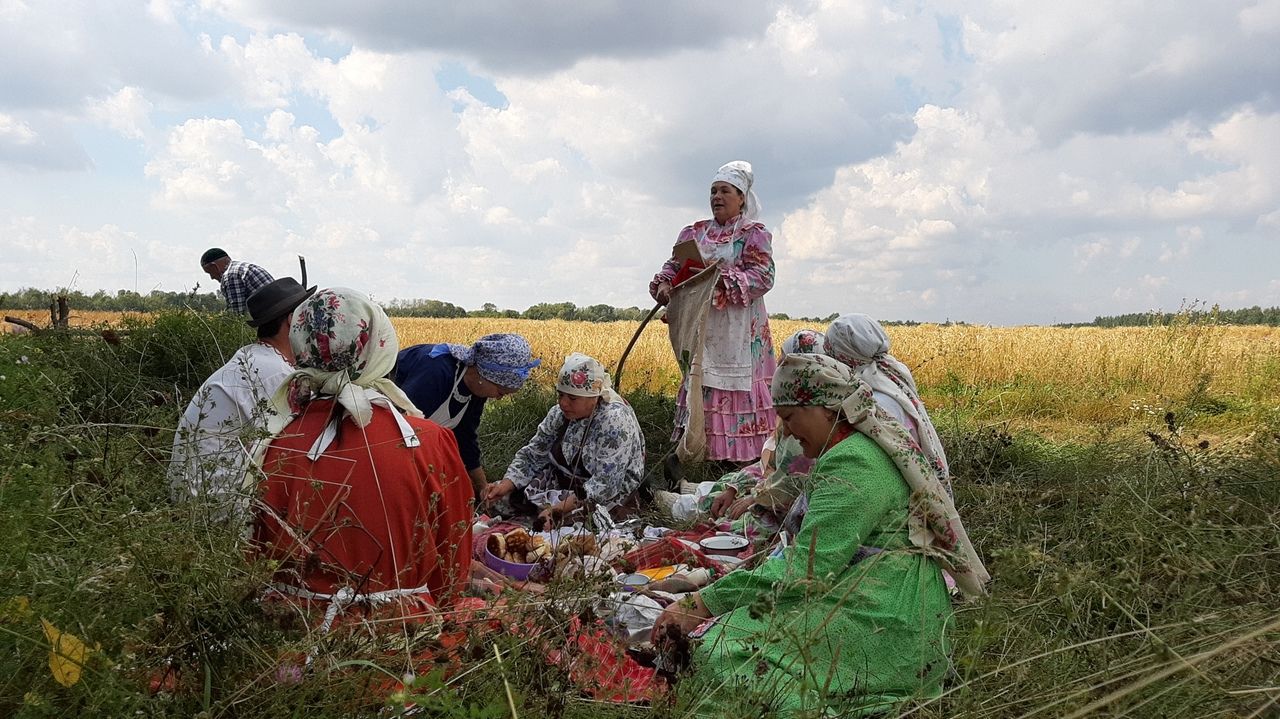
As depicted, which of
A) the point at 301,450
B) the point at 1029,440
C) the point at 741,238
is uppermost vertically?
the point at 741,238

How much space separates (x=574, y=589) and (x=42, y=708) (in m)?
0.97

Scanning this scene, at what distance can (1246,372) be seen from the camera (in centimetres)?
→ 1168

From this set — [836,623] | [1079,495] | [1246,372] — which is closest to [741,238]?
[1079,495]

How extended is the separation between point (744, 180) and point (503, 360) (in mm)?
2219

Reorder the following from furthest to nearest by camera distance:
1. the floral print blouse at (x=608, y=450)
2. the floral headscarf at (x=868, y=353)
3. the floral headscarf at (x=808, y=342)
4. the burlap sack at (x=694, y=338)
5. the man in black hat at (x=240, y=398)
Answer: the burlap sack at (x=694, y=338) → the floral print blouse at (x=608, y=450) → the floral headscarf at (x=808, y=342) → the floral headscarf at (x=868, y=353) → the man in black hat at (x=240, y=398)

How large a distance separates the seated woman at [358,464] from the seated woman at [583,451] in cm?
227

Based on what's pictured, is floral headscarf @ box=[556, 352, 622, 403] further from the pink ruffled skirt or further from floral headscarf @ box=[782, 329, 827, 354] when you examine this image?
the pink ruffled skirt

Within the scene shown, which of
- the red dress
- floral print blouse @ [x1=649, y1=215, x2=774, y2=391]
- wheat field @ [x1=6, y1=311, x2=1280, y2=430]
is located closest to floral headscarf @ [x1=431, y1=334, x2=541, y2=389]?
floral print blouse @ [x1=649, y1=215, x2=774, y2=391]

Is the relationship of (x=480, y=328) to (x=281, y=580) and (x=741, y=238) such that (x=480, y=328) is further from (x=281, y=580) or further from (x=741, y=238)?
(x=281, y=580)

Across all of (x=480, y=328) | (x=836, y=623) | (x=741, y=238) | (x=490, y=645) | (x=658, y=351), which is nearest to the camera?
(x=490, y=645)

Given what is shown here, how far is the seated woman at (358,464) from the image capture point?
2361mm

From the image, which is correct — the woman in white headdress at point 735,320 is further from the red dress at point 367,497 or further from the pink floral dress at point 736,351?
the red dress at point 367,497

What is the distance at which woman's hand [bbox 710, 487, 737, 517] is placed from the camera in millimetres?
4906

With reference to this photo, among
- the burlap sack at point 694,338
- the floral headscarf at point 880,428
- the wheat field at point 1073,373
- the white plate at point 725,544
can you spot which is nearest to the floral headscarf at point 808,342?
the white plate at point 725,544
